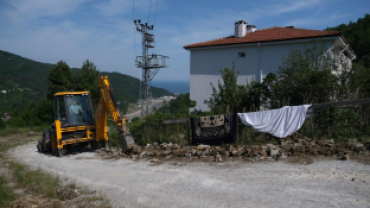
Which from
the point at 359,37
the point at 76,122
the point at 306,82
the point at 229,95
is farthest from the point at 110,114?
the point at 359,37

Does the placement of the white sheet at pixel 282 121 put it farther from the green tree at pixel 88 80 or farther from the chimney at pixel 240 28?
the green tree at pixel 88 80

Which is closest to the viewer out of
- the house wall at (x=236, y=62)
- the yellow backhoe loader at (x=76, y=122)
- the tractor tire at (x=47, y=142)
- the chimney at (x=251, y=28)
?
the yellow backhoe loader at (x=76, y=122)

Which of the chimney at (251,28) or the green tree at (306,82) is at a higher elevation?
the chimney at (251,28)

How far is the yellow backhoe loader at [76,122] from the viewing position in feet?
36.3

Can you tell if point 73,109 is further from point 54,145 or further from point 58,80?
point 58,80

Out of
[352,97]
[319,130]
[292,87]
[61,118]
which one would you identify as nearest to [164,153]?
[61,118]

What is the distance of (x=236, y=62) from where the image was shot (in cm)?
2184

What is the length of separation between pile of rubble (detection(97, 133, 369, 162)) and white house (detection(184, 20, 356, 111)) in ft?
30.6

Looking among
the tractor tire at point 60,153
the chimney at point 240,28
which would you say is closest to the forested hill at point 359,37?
the chimney at point 240,28

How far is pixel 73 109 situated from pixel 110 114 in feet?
7.60

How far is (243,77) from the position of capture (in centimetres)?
2153

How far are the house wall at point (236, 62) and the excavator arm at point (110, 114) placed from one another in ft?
34.5

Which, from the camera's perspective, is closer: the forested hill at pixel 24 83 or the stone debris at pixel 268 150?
the stone debris at pixel 268 150

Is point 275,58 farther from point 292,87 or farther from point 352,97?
point 352,97
